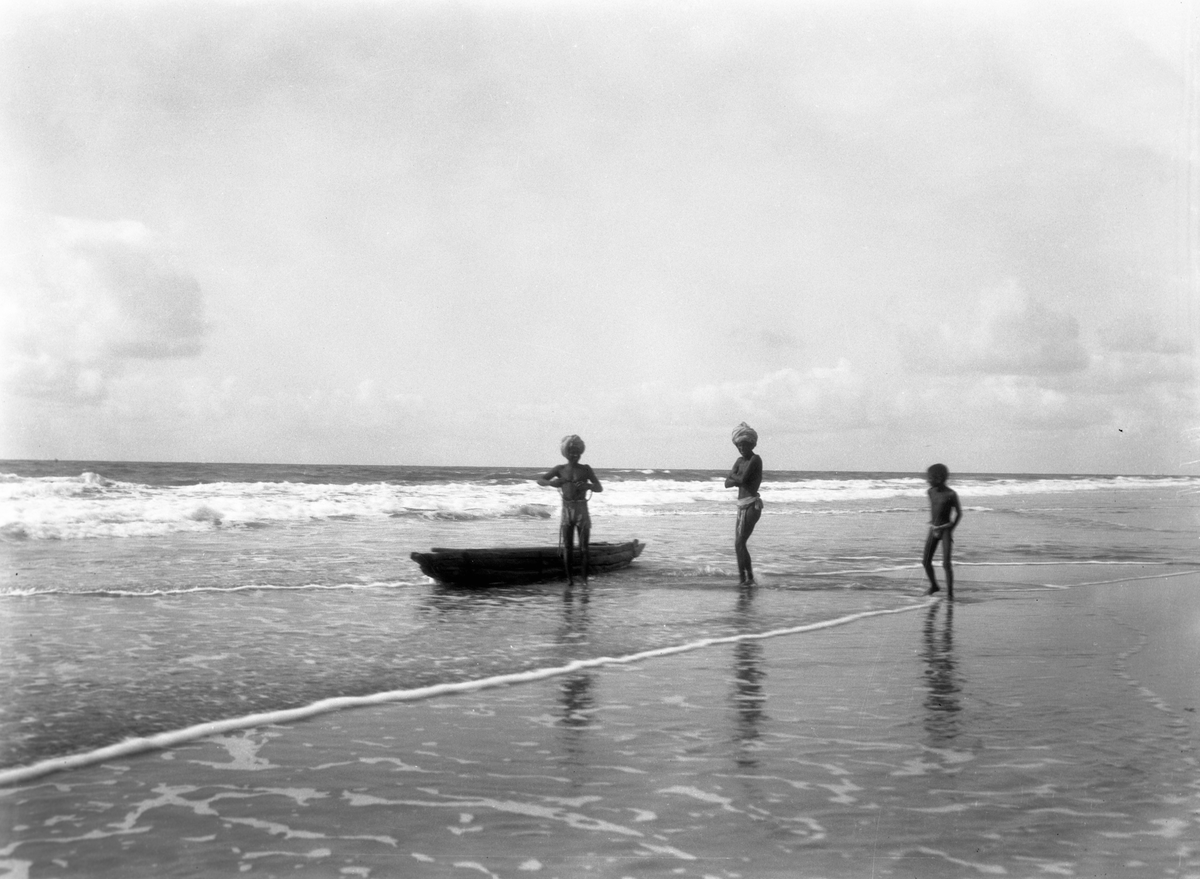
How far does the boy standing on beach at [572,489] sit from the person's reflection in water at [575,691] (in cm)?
221

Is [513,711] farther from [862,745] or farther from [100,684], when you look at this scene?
[100,684]

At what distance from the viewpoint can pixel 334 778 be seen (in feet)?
15.7

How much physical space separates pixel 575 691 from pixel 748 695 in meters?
1.13

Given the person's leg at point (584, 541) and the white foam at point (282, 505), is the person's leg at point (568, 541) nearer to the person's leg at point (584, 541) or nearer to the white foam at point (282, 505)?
the person's leg at point (584, 541)

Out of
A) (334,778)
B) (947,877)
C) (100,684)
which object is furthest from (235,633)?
(947,877)

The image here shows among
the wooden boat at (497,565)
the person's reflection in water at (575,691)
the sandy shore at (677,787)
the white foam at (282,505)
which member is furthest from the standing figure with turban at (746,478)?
the white foam at (282,505)

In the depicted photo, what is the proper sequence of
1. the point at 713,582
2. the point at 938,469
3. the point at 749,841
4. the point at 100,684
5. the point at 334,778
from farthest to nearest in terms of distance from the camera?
the point at 713,582
the point at 938,469
the point at 100,684
the point at 334,778
the point at 749,841

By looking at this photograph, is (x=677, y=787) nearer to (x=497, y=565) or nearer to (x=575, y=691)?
(x=575, y=691)

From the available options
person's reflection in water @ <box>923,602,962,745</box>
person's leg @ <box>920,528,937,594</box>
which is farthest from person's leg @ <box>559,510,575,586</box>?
person's reflection in water @ <box>923,602,962,745</box>

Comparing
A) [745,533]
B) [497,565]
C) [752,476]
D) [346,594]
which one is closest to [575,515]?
[497,565]

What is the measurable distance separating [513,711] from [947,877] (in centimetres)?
305

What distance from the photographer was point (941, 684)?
23.1 feet

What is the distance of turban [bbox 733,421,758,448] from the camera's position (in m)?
12.7

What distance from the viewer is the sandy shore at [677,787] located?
3.83 m
